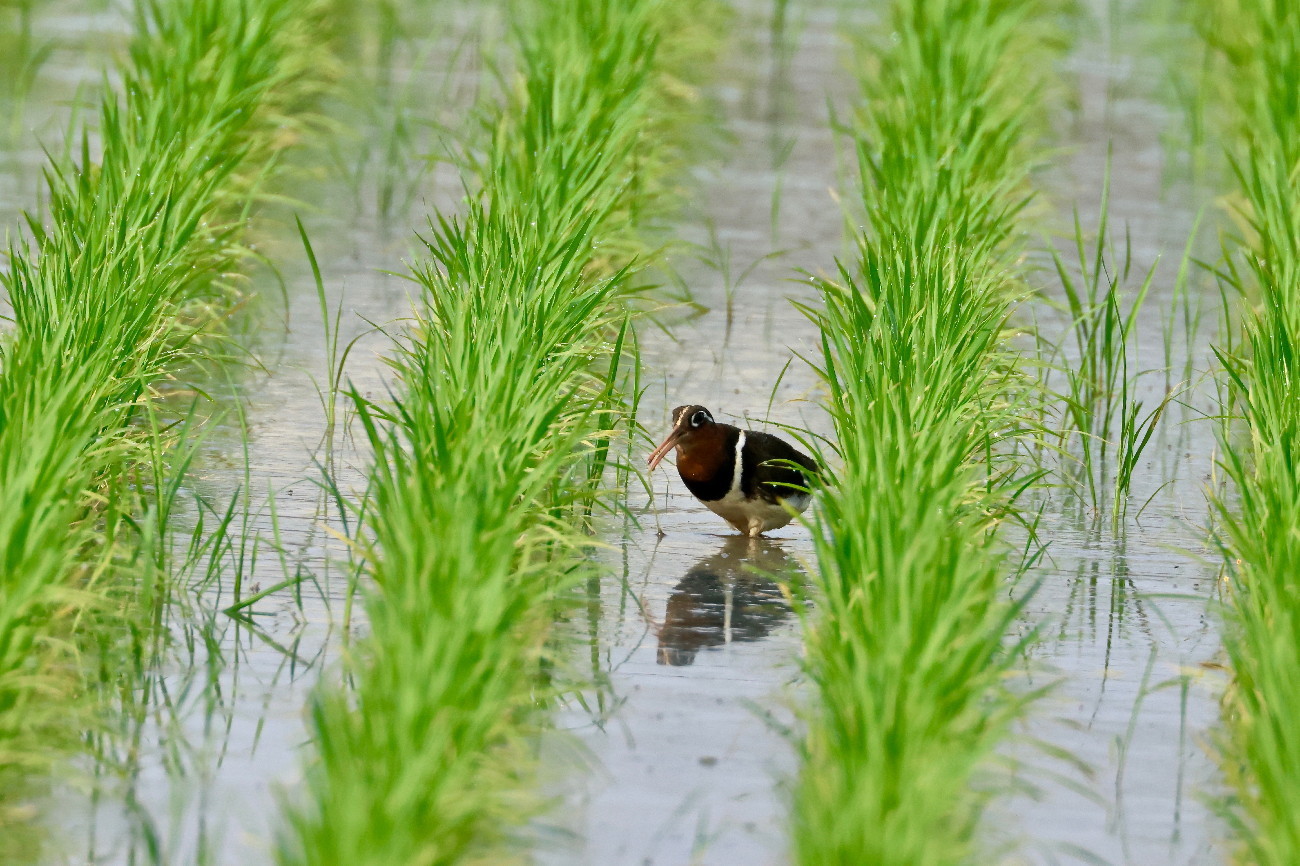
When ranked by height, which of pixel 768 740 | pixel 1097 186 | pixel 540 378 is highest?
pixel 1097 186

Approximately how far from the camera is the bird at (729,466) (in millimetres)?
6035

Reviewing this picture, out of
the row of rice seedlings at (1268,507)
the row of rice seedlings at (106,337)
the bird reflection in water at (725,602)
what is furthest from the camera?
the bird reflection in water at (725,602)

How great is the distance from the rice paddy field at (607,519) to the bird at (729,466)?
12 centimetres

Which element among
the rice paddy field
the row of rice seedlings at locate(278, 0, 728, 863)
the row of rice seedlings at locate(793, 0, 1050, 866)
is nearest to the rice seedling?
the rice paddy field

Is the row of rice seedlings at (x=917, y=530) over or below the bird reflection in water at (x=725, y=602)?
over

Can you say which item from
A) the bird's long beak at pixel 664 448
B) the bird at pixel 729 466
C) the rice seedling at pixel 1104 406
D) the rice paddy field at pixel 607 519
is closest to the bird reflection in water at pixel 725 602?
the rice paddy field at pixel 607 519

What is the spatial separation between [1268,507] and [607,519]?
6.63 ft

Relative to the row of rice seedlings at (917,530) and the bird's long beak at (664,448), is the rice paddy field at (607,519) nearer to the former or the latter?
the row of rice seedlings at (917,530)

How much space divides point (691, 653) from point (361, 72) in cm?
907

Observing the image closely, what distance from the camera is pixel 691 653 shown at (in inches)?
207

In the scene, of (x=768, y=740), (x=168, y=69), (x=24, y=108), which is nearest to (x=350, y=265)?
(x=168, y=69)

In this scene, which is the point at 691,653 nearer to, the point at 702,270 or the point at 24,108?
the point at 702,270

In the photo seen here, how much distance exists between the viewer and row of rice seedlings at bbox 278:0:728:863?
3.60m

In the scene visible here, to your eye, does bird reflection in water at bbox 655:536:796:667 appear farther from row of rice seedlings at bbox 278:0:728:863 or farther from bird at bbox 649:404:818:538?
row of rice seedlings at bbox 278:0:728:863
